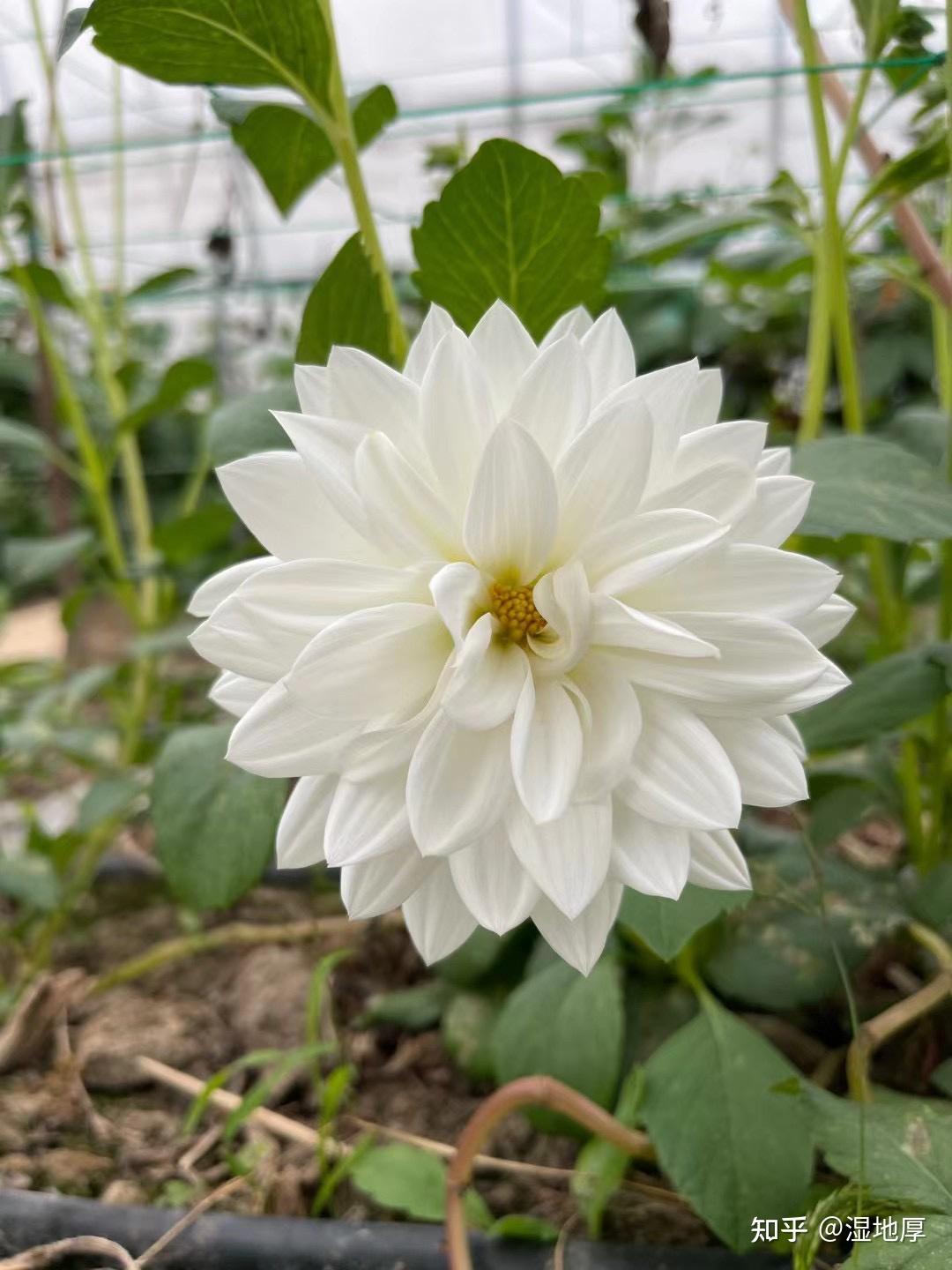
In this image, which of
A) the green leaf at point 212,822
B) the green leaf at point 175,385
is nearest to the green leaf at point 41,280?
the green leaf at point 175,385

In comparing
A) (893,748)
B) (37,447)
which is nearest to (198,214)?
(37,447)

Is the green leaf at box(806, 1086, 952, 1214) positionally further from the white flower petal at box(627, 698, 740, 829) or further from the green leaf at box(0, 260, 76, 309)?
the green leaf at box(0, 260, 76, 309)

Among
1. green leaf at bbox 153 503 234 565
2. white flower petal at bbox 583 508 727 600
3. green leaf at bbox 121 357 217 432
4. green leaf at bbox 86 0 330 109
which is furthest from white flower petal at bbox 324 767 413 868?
green leaf at bbox 121 357 217 432

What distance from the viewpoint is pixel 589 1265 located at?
20.9 inches

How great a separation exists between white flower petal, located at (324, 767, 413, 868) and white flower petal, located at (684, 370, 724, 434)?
0.18m

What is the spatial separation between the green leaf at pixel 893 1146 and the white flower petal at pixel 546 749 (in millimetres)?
223

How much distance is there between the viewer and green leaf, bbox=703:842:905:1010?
625 millimetres

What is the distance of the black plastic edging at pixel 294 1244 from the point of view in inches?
20.8

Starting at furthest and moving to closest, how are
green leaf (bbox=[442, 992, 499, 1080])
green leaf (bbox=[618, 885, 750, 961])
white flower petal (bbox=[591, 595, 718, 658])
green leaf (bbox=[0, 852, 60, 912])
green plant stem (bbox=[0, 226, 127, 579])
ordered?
1. green plant stem (bbox=[0, 226, 127, 579])
2. green leaf (bbox=[0, 852, 60, 912])
3. green leaf (bbox=[442, 992, 499, 1080])
4. green leaf (bbox=[618, 885, 750, 961])
5. white flower petal (bbox=[591, 595, 718, 658])

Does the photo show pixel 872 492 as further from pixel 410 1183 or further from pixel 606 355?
pixel 410 1183

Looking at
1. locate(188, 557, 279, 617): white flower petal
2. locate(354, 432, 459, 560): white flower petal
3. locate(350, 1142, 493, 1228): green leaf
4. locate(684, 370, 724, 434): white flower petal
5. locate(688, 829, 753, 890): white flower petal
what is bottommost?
locate(350, 1142, 493, 1228): green leaf

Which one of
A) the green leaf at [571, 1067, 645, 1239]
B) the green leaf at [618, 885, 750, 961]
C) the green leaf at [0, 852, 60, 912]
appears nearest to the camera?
the green leaf at [618, 885, 750, 961]

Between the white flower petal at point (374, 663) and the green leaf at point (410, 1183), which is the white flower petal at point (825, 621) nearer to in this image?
the white flower petal at point (374, 663)

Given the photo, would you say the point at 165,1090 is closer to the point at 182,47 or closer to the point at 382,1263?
the point at 382,1263
